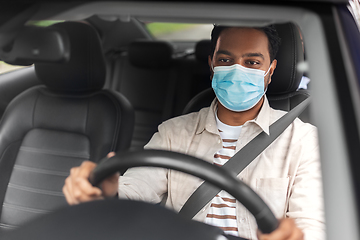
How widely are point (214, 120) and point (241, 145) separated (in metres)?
0.16

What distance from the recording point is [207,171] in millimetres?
711

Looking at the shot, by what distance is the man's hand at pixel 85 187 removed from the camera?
84cm

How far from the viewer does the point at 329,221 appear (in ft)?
2.09

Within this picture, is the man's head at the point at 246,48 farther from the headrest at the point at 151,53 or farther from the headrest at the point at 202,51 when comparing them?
the headrest at the point at 151,53

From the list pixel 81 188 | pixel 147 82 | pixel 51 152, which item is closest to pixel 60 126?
pixel 51 152

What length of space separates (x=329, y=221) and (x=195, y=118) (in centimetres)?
96

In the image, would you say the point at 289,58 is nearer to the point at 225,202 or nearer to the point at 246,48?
the point at 246,48

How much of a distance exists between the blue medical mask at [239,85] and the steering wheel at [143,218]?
60 cm

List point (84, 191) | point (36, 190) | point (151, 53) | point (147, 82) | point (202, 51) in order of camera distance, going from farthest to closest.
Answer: point (147, 82), point (151, 53), point (202, 51), point (36, 190), point (84, 191)

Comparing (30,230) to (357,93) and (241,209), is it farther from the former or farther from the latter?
(241,209)

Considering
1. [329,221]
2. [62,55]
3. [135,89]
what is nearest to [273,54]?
[62,55]

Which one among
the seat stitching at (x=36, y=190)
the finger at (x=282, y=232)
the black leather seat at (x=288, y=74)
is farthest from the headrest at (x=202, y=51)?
the finger at (x=282, y=232)

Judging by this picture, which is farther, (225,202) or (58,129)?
(58,129)

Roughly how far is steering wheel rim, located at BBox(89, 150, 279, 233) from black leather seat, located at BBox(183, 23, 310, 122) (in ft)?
2.75
